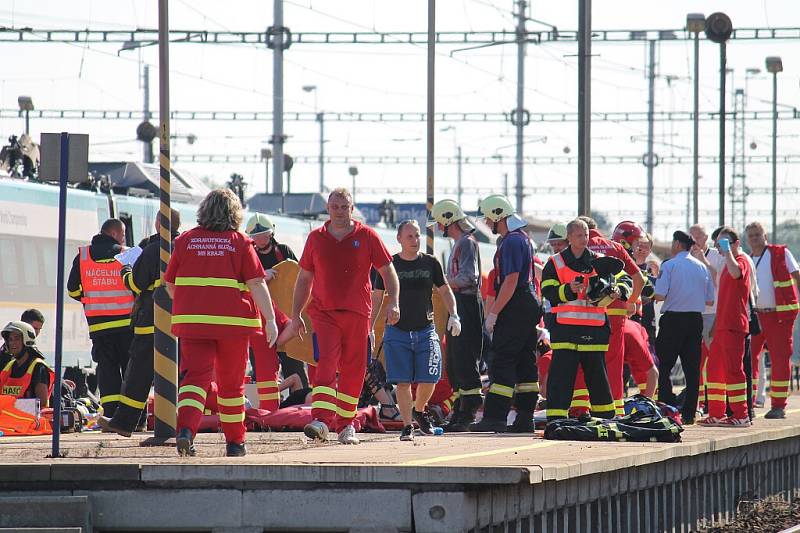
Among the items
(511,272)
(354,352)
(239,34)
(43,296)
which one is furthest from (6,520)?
(239,34)

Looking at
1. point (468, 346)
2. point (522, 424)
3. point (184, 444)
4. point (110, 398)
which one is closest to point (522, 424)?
point (522, 424)

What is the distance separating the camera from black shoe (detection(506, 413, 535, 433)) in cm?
1508

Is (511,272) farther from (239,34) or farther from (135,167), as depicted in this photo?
(239,34)

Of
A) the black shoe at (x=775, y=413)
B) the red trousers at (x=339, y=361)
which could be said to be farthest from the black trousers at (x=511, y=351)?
the black shoe at (x=775, y=413)

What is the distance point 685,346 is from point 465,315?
2486 millimetres

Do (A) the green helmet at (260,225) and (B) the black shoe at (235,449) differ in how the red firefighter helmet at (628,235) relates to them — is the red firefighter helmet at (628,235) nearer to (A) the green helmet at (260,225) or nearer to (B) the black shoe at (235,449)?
(A) the green helmet at (260,225)

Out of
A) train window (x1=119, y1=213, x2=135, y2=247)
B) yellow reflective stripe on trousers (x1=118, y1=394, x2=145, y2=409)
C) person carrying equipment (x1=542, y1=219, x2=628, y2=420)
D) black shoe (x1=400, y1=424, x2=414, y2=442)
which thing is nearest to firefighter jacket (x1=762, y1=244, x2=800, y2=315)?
person carrying equipment (x1=542, y1=219, x2=628, y2=420)

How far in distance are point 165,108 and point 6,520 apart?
467cm

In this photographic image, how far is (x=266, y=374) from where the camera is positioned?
16.2m

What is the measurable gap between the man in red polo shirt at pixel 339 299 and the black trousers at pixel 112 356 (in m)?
3.33

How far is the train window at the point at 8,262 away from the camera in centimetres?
2456

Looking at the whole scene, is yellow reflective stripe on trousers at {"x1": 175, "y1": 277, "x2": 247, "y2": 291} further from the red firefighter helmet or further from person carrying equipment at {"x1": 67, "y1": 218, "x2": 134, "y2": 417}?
the red firefighter helmet

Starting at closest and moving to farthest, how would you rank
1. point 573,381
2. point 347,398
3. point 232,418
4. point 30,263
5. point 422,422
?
point 232,418 → point 347,398 → point 573,381 → point 422,422 → point 30,263

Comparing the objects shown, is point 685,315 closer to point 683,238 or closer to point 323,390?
point 683,238
